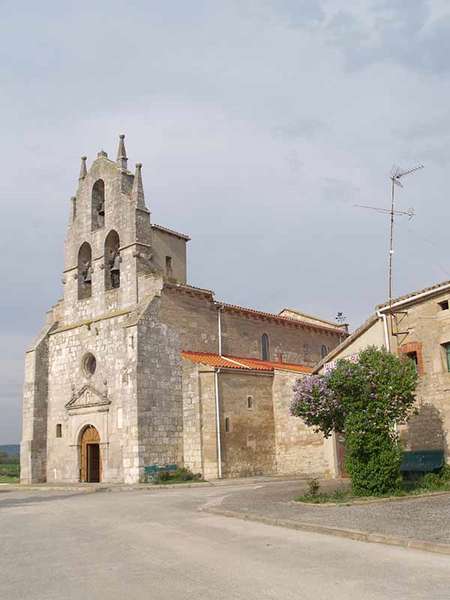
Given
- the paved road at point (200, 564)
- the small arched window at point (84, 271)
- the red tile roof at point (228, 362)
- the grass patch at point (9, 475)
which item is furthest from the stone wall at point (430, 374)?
the grass patch at point (9, 475)

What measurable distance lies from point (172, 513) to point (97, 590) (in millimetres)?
8527

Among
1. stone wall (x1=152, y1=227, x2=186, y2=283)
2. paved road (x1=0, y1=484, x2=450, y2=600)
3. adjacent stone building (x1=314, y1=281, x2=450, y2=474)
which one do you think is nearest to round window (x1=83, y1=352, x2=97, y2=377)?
stone wall (x1=152, y1=227, x2=186, y2=283)

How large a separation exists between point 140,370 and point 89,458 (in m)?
6.49

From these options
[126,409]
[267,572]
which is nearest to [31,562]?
[267,572]

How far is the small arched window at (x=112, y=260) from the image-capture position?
32375 mm

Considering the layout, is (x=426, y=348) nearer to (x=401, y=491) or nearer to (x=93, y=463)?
(x=401, y=491)

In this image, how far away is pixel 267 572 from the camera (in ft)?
26.4

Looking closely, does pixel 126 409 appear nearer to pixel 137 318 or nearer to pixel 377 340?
pixel 137 318

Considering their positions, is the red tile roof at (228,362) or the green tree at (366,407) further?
the red tile roof at (228,362)

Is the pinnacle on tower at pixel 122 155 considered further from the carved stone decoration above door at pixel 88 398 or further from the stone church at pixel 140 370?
the carved stone decoration above door at pixel 88 398

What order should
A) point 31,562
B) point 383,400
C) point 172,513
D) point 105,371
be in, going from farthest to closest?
point 105,371 → point 383,400 → point 172,513 → point 31,562

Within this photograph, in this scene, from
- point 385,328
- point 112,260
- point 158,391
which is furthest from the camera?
point 112,260

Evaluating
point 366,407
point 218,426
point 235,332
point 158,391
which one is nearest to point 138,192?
point 235,332

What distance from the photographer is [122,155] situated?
33094 millimetres
